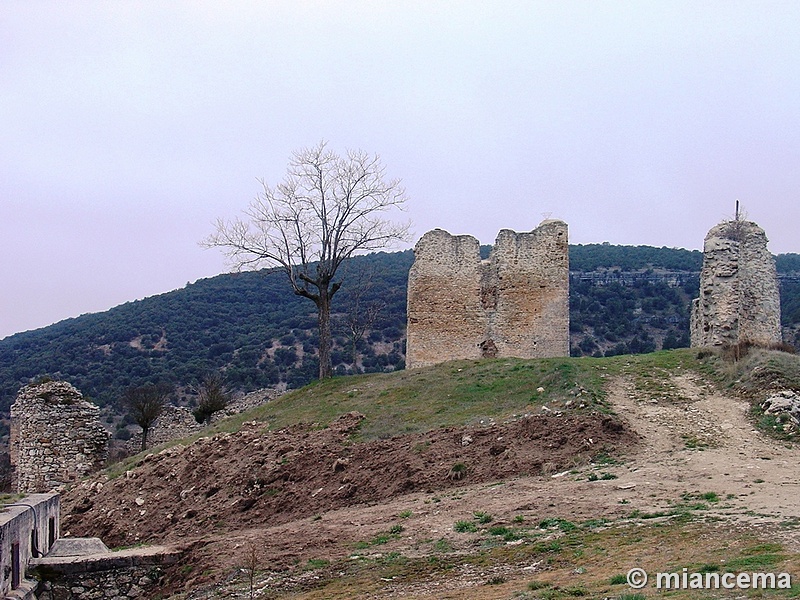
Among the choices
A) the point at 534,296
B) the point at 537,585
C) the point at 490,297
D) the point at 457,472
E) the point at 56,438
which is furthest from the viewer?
the point at 490,297

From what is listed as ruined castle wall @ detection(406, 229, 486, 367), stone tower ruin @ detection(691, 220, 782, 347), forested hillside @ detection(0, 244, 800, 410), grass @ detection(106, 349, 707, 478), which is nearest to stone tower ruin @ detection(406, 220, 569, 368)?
ruined castle wall @ detection(406, 229, 486, 367)

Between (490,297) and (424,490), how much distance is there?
12095 millimetres

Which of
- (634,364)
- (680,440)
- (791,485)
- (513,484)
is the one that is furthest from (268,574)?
(634,364)

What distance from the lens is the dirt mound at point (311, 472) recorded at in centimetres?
1259

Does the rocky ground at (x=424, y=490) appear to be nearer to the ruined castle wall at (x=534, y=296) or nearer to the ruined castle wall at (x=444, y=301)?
the ruined castle wall at (x=534, y=296)

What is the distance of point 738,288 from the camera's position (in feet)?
64.2

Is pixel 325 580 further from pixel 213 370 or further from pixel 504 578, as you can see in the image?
pixel 213 370

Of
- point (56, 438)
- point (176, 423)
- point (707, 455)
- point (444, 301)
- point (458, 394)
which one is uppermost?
point (444, 301)

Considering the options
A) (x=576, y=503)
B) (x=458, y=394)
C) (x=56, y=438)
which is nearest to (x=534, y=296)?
(x=458, y=394)

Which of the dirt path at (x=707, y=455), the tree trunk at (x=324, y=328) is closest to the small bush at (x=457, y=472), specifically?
the dirt path at (x=707, y=455)

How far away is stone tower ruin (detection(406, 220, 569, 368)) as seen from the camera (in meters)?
23.6

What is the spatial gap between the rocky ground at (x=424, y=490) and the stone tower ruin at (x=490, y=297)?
6.63 meters

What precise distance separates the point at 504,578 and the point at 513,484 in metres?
4.15

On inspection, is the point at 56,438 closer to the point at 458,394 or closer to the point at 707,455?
the point at 458,394
